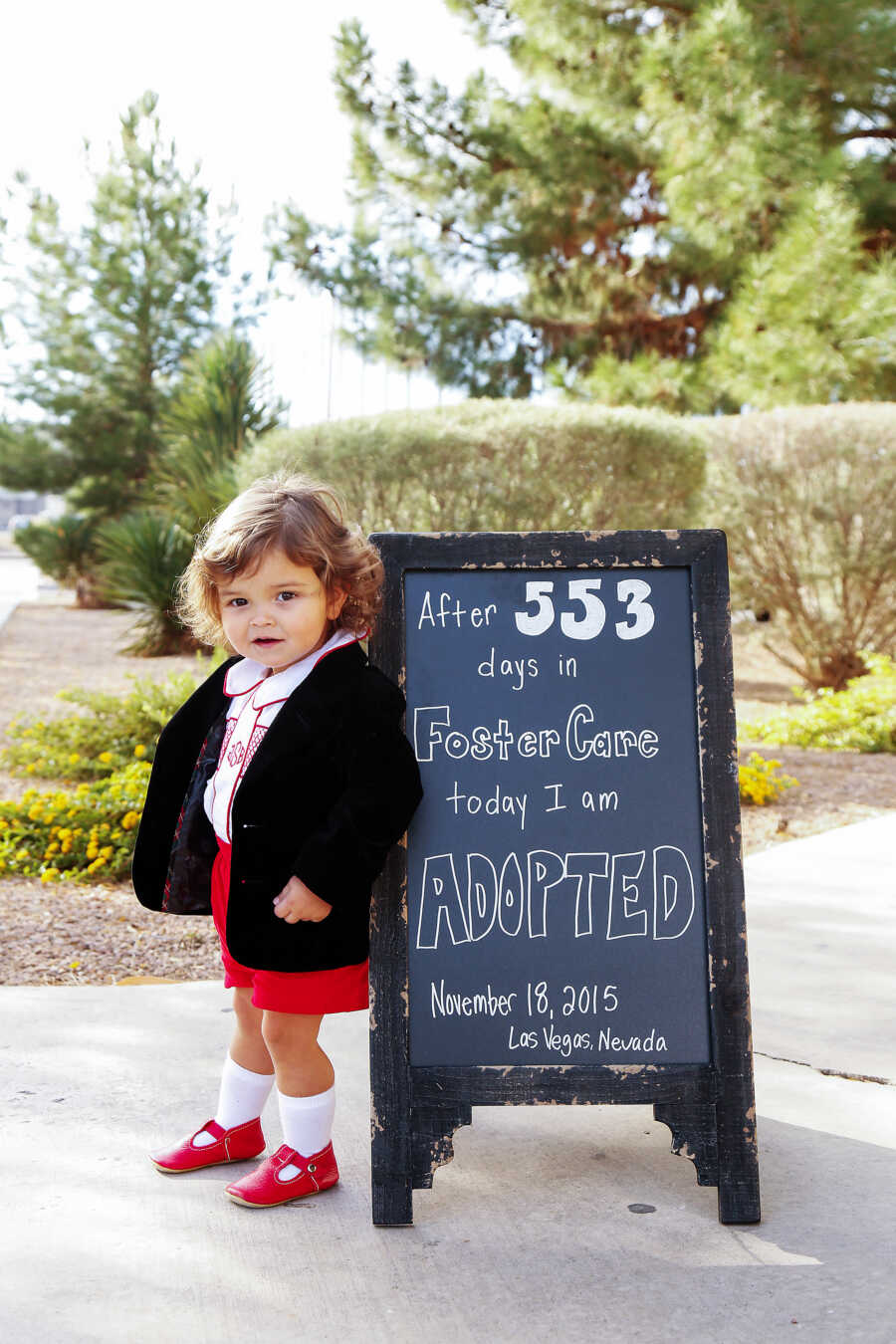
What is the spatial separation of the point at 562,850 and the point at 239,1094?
0.85 meters

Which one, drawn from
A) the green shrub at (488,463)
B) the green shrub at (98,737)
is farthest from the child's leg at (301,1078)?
the green shrub at (488,463)

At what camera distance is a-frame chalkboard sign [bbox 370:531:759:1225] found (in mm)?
2432

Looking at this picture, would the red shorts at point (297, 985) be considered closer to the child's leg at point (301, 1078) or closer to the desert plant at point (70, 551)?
the child's leg at point (301, 1078)

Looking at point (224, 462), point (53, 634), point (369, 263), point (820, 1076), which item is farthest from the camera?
point (369, 263)

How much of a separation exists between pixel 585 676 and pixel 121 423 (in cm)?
2231

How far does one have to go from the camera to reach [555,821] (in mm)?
2527

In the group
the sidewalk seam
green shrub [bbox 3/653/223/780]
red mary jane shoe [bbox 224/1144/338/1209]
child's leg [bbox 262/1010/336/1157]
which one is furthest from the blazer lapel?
green shrub [bbox 3/653/223/780]

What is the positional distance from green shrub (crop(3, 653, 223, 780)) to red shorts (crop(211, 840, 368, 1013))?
4118 mm

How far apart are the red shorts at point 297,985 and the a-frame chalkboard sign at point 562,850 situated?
0.27 feet

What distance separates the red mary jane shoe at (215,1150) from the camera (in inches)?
102

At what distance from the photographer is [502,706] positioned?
8.36 ft

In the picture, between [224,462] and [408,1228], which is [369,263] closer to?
[224,462]

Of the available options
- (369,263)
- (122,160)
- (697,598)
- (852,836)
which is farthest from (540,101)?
(697,598)

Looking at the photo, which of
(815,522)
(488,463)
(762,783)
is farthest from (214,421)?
(762,783)
